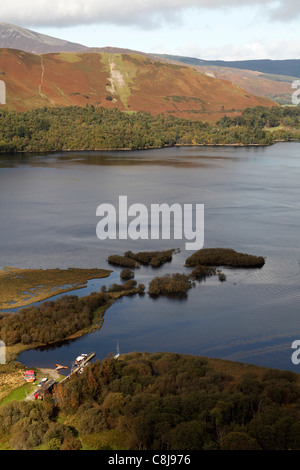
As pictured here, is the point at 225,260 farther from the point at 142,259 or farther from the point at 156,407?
the point at 156,407

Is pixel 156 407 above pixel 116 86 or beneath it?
beneath

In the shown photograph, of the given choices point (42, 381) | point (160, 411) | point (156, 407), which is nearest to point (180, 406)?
point (160, 411)

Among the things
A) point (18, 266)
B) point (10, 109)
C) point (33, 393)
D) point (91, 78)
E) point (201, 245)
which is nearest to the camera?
point (33, 393)

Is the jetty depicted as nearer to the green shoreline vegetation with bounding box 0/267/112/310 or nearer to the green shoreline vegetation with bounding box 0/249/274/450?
the green shoreline vegetation with bounding box 0/249/274/450

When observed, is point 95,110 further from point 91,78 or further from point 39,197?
point 39,197

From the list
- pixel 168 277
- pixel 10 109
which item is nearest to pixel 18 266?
pixel 168 277

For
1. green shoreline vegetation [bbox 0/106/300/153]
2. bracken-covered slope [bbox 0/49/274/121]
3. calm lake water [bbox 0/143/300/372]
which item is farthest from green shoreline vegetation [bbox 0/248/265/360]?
bracken-covered slope [bbox 0/49/274/121]

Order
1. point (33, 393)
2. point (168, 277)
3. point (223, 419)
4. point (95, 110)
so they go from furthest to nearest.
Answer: point (95, 110) → point (168, 277) → point (33, 393) → point (223, 419)

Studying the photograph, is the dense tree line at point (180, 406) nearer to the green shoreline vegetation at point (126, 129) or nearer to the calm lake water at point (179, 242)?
the calm lake water at point (179, 242)
